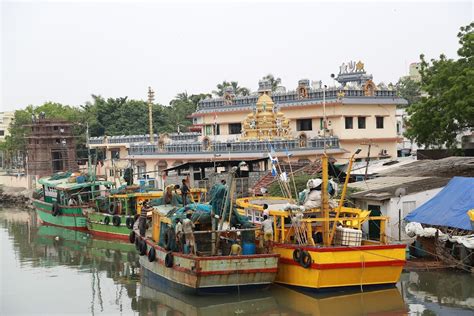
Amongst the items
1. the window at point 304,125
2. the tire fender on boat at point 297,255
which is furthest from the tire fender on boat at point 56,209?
the tire fender on boat at point 297,255

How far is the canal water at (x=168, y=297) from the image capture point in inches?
565

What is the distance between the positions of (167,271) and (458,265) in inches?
264

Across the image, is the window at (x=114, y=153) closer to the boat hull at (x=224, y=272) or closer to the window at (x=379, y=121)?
the window at (x=379, y=121)

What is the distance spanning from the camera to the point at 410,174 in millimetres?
22062

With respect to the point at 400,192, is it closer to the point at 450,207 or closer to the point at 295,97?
the point at 450,207

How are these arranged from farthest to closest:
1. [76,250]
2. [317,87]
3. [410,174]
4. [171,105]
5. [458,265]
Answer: [171,105] → [317,87] → [76,250] → [410,174] → [458,265]

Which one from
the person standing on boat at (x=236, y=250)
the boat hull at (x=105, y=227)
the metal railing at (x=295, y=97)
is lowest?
the boat hull at (x=105, y=227)

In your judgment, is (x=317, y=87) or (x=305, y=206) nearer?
(x=305, y=206)

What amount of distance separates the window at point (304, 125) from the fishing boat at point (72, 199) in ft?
30.9

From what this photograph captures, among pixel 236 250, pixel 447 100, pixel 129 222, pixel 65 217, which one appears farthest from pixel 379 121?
pixel 236 250

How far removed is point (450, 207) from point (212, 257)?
623 centimetres

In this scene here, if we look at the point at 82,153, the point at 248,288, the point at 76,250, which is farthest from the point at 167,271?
the point at 82,153

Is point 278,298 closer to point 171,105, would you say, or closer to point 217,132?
point 217,132

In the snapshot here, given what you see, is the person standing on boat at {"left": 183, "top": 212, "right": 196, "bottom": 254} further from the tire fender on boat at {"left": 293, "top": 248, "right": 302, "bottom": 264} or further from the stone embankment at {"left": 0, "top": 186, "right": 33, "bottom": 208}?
the stone embankment at {"left": 0, "top": 186, "right": 33, "bottom": 208}
